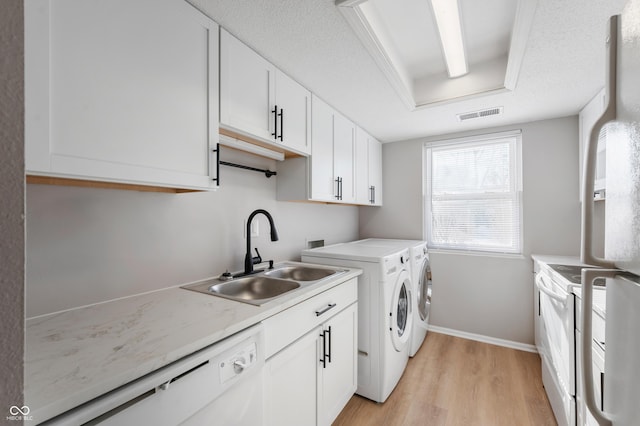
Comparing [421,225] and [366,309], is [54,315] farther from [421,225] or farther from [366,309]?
[421,225]

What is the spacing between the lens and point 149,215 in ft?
4.50

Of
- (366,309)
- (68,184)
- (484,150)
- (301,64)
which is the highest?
Answer: (301,64)

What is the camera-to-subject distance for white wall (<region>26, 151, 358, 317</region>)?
105 centimetres

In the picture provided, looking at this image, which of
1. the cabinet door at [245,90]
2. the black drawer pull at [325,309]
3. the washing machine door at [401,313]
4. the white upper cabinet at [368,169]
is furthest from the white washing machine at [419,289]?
the cabinet door at [245,90]

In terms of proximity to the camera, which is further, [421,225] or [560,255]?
[421,225]

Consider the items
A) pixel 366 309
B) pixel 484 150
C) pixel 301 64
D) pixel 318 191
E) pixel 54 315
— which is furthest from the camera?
pixel 484 150

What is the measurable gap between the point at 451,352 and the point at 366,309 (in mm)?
1355

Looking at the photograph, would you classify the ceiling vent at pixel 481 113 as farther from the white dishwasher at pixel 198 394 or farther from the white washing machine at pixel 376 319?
the white dishwasher at pixel 198 394

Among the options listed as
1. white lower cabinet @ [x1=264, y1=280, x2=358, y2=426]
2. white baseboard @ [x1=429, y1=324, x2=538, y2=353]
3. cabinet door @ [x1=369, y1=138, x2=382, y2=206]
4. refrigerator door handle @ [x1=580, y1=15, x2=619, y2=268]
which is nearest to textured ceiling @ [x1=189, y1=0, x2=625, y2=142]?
cabinet door @ [x1=369, y1=138, x2=382, y2=206]

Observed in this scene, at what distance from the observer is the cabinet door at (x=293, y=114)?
1.73 metres

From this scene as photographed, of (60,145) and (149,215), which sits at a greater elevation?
(60,145)
